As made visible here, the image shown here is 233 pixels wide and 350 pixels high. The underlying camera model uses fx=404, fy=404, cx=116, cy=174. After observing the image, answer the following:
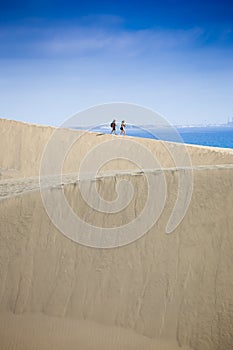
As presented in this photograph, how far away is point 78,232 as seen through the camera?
10.4 metres

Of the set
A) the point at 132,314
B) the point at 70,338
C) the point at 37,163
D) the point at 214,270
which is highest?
the point at 37,163

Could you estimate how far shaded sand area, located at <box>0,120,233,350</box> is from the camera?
9.21 metres

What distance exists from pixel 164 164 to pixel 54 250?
12.4 m

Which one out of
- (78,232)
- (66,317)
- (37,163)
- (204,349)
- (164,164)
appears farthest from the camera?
(37,163)

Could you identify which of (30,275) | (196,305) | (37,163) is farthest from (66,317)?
(37,163)

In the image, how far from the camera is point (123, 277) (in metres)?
9.77

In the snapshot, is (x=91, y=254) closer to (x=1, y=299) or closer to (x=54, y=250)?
(x=54, y=250)

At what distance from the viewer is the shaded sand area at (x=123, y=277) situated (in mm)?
9211

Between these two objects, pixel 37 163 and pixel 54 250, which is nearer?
pixel 54 250

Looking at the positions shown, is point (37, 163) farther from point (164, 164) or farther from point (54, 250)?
point (54, 250)

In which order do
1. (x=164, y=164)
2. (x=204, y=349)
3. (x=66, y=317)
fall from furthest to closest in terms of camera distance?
(x=164, y=164) → (x=66, y=317) → (x=204, y=349)

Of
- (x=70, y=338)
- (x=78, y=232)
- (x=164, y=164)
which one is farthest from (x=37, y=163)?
(x=70, y=338)

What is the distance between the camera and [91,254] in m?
10.1

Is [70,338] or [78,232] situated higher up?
[78,232]
